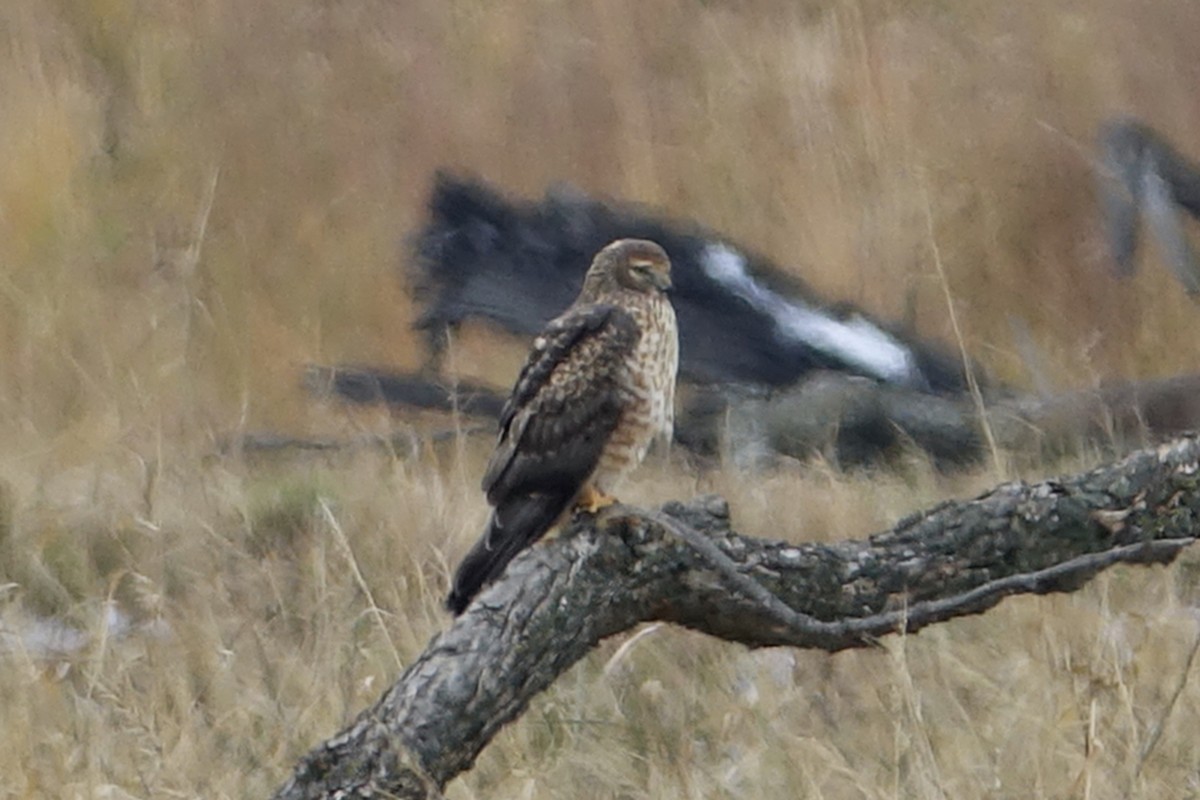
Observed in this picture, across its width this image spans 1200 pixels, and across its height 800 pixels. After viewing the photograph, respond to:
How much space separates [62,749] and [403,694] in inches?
44.3

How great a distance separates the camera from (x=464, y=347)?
686 cm

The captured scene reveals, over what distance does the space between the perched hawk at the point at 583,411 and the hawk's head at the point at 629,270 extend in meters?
0.03

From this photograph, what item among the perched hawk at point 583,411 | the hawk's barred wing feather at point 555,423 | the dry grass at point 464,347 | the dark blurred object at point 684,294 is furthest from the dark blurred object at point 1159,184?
the hawk's barred wing feather at point 555,423

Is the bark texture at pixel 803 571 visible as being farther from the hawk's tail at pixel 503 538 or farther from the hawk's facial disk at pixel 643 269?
the hawk's facial disk at pixel 643 269

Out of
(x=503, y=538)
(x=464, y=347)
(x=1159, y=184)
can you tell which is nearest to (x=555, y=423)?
(x=503, y=538)

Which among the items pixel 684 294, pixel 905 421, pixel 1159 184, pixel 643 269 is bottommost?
pixel 905 421

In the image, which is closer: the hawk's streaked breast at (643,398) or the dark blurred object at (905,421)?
the hawk's streaked breast at (643,398)

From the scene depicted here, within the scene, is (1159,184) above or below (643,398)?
below

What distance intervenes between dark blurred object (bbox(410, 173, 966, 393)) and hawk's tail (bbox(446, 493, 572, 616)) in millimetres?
2248

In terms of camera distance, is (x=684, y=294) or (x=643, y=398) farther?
(x=684, y=294)

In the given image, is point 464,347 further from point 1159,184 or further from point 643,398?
point 643,398

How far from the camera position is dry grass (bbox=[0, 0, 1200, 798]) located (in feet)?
11.3

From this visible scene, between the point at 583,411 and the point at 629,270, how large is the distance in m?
0.36

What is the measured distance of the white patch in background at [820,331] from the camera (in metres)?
5.58
